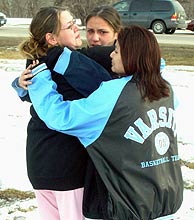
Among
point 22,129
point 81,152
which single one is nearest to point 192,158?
point 22,129

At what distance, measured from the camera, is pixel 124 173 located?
77.9 inches

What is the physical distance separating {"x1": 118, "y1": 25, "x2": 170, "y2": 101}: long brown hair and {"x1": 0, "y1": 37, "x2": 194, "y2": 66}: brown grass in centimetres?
1119

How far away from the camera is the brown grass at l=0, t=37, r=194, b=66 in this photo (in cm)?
1394

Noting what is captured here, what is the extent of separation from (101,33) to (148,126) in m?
0.82

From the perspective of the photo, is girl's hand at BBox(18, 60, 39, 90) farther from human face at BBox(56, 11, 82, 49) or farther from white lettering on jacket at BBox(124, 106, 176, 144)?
white lettering on jacket at BBox(124, 106, 176, 144)

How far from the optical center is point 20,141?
216 inches

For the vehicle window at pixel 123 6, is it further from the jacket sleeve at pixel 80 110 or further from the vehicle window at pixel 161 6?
the jacket sleeve at pixel 80 110

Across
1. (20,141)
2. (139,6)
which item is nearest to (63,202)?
(20,141)

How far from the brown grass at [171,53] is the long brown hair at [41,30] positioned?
1083cm

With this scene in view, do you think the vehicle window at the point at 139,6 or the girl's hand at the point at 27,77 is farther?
the vehicle window at the point at 139,6

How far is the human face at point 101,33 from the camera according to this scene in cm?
263

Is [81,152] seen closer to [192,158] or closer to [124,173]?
[124,173]

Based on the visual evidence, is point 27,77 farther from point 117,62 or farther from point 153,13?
point 153,13

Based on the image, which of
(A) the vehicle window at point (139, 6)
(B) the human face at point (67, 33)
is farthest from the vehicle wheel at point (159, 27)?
(B) the human face at point (67, 33)
